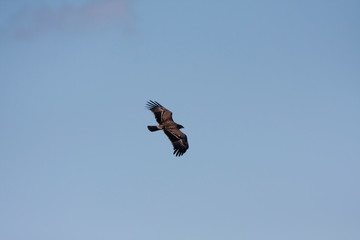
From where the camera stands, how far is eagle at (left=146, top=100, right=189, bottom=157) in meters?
57.3

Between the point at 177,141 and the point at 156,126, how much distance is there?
2.73m

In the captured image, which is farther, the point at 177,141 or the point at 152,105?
the point at 152,105

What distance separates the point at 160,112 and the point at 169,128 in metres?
2.40

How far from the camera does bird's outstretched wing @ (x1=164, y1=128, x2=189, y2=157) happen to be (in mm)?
57125

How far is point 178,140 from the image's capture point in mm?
57719

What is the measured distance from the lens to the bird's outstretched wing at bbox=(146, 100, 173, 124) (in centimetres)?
5991

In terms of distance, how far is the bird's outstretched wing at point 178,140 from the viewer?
57.1 m

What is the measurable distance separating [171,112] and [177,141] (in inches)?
159

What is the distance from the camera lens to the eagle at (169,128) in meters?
57.3

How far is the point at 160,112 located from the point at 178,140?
424 centimetres

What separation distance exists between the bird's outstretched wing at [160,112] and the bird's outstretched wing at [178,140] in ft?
4.73

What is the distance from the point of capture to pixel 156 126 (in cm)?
5909

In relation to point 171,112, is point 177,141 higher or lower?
lower

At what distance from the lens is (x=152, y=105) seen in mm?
61562
